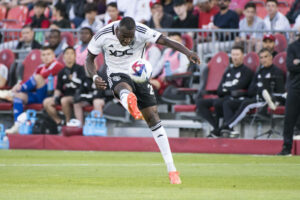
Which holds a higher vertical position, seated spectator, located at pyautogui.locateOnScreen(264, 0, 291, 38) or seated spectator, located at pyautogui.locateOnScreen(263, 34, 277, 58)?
seated spectator, located at pyautogui.locateOnScreen(264, 0, 291, 38)

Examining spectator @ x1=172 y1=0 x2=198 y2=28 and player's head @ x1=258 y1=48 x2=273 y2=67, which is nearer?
player's head @ x1=258 y1=48 x2=273 y2=67

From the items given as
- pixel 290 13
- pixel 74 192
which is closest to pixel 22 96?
pixel 290 13

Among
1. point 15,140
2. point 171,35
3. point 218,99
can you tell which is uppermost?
point 171,35

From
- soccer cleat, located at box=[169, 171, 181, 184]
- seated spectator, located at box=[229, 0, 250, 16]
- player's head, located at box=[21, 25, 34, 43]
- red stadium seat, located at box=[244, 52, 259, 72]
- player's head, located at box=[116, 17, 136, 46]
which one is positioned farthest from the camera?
player's head, located at box=[21, 25, 34, 43]

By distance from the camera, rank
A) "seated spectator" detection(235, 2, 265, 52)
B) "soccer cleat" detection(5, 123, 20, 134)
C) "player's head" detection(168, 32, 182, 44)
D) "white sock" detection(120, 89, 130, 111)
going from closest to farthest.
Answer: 1. "white sock" detection(120, 89, 130, 111)
2. "player's head" detection(168, 32, 182, 44)
3. "seated spectator" detection(235, 2, 265, 52)
4. "soccer cleat" detection(5, 123, 20, 134)

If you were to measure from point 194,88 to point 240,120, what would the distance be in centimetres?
210

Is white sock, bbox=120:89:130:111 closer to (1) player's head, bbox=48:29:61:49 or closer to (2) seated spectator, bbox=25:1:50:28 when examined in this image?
(1) player's head, bbox=48:29:61:49

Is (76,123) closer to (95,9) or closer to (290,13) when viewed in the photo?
(95,9)

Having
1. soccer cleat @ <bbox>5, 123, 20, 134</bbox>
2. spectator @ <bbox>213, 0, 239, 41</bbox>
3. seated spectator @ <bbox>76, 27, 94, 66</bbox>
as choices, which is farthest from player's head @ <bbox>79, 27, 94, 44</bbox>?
spectator @ <bbox>213, 0, 239, 41</bbox>

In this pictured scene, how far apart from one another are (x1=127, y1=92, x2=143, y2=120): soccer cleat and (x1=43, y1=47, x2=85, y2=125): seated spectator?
30.7 ft

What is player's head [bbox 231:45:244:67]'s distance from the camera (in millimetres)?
17234

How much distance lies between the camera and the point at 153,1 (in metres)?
21.8

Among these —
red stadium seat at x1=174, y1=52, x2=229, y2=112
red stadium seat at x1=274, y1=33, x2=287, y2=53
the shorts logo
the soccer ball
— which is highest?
the soccer ball

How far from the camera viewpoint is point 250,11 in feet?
61.5
